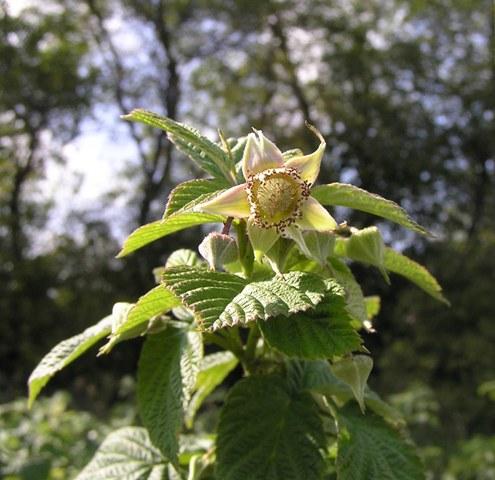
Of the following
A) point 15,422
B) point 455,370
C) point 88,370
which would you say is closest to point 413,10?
point 455,370

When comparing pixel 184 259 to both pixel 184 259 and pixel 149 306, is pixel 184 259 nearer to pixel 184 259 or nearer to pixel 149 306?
pixel 184 259

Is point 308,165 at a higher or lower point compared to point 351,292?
higher

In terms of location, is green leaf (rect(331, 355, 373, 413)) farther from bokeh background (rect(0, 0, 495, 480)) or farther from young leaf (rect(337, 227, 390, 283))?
bokeh background (rect(0, 0, 495, 480))

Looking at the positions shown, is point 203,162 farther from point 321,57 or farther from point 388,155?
point 321,57

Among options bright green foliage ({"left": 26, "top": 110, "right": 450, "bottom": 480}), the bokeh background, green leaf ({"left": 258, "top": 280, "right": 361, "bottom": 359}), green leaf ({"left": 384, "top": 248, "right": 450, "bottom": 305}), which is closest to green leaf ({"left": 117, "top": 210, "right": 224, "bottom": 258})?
bright green foliage ({"left": 26, "top": 110, "right": 450, "bottom": 480})

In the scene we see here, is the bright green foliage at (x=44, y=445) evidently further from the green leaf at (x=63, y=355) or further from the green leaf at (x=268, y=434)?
the green leaf at (x=268, y=434)

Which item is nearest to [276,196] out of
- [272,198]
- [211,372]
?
[272,198]
